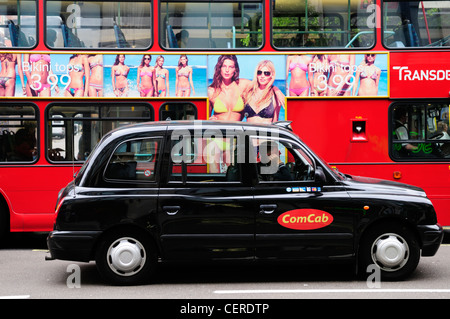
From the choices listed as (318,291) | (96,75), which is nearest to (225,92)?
(96,75)

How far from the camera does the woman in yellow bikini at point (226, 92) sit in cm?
951

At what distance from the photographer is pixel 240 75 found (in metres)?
9.53

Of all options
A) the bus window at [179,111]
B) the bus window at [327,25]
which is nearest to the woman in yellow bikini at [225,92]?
the bus window at [179,111]

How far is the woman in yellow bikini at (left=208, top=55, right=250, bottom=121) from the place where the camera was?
9.51 m

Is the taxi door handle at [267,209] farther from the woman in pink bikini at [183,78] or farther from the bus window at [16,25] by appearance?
the bus window at [16,25]

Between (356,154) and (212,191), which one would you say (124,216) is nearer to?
(212,191)

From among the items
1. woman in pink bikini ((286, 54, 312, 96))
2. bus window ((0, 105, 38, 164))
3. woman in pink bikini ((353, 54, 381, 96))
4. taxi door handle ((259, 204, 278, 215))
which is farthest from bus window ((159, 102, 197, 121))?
taxi door handle ((259, 204, 278, 215))

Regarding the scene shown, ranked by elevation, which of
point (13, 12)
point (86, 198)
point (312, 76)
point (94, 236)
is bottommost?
point (94, 236)

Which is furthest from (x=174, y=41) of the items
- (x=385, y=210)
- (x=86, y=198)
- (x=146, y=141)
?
(x=385, y=210)

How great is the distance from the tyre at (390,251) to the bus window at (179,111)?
3662 millimetres

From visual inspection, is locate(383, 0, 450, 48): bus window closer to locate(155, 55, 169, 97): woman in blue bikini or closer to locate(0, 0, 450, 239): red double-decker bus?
locate(0, 0, 450, 239): red double-decker bus

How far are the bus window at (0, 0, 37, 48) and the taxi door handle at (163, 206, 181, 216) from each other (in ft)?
13.6

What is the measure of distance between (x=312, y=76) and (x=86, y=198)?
14.1 ft

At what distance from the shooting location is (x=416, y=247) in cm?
696
